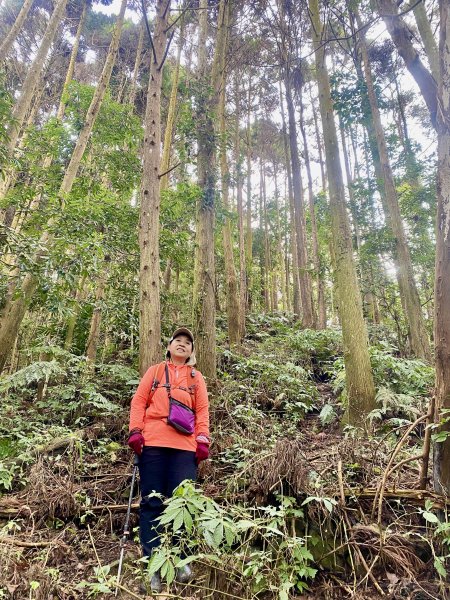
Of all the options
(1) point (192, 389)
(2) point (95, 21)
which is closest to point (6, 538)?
(1) point (192, 389)

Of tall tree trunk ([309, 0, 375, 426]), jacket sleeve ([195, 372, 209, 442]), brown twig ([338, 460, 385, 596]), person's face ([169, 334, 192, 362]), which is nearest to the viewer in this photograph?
brown twig ([338, 460, 385, 596])

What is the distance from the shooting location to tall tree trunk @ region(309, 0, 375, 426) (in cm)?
575

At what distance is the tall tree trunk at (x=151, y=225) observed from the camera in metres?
5.16

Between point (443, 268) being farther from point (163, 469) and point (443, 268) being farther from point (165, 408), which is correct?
point (163, 469)

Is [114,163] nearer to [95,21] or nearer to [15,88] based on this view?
[95,21]

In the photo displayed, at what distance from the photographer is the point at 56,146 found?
8227 millimetres

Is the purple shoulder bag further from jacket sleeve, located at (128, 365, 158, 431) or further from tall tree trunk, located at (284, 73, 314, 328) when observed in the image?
tall tree trunk, located at (284, 73, 314, 328)

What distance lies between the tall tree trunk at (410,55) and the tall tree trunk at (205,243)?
10.5 feet

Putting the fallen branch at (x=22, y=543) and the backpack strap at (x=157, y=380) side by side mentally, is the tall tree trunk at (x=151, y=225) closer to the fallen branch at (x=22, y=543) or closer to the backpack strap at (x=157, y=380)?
the backpack strap at (x=157, y=380)

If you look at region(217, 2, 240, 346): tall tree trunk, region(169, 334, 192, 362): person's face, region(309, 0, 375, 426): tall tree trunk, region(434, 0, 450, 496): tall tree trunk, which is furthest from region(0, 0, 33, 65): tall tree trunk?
region(434, 0, 450, 496): tall tree trunk

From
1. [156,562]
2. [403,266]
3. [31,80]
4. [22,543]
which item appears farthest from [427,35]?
[22,543]

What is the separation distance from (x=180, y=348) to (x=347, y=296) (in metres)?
3.52

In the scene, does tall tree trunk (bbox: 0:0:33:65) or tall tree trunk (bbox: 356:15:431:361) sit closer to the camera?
tall tree trunk (bbox: 0:0:33:65)

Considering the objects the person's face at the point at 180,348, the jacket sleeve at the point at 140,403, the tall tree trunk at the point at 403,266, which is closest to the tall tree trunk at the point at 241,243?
the tall tree trunk at the point at 403,266
